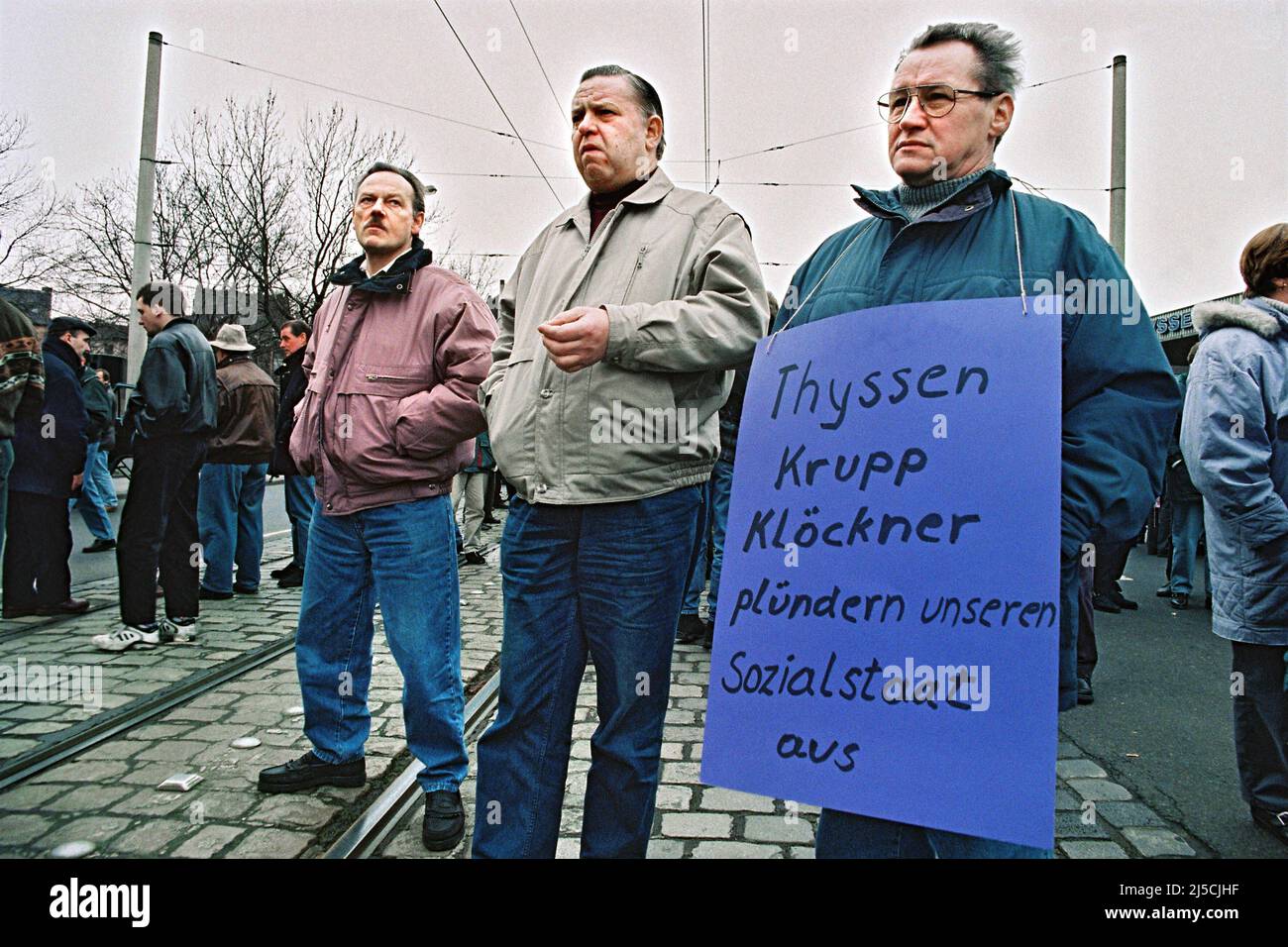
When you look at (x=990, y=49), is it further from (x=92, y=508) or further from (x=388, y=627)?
(x=92, y=508)

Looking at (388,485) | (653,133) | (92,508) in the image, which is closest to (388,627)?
(388,485)

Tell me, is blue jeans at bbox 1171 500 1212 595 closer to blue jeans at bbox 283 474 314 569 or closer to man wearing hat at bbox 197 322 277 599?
blue jeans at bbox 283 474 314 569

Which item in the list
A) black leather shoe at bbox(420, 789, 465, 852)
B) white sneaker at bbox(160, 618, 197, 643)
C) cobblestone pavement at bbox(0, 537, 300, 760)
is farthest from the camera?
white sneaker at bbox(160, 618, 197, 643)

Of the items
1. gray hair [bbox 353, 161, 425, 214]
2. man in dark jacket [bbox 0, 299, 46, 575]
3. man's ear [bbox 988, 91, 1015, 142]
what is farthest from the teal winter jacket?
man in dark jacket [bbox 0, 299, 46, 575]

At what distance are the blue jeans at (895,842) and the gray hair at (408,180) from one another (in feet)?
8.39

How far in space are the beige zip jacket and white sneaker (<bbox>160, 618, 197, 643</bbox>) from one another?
12.9 ft

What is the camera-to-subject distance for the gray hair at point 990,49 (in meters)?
1.88

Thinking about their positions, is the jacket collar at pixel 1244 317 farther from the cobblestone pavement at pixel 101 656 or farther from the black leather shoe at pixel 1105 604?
the black leather shoe at pixel 1105 604

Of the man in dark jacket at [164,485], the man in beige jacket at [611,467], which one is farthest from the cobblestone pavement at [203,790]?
the man in beige jacket at [611,467]

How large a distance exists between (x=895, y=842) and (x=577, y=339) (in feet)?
3.88

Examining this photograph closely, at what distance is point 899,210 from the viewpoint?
194cm

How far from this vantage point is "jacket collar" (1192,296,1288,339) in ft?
10.6

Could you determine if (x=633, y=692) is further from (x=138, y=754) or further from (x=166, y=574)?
(x=166, y=574)
